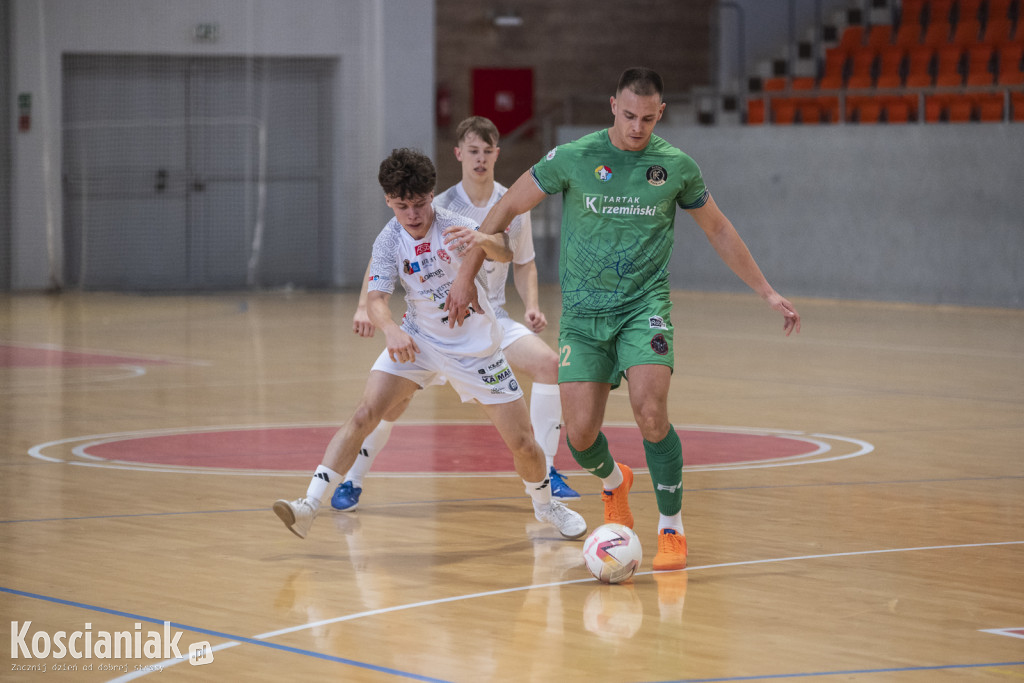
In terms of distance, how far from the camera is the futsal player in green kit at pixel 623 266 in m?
6.22

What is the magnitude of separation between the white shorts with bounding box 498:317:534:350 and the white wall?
16096mm

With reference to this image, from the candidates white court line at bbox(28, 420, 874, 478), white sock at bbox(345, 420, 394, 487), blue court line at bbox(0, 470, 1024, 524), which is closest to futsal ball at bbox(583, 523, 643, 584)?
blue court line at bbox(0, 470, 1024, 524)

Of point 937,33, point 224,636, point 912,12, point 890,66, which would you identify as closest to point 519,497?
point 224,636

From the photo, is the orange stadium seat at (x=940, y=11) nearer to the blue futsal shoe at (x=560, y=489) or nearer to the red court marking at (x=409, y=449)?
the red court marking at (x=409, y=449)

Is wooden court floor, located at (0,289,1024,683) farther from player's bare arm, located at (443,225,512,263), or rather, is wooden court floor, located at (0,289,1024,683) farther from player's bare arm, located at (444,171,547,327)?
player's bare arm, located at (443,225,512,263)

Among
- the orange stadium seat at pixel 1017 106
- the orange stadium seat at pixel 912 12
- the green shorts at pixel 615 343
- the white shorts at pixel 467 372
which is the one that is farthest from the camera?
the orange stadium seat at pixel 912 12

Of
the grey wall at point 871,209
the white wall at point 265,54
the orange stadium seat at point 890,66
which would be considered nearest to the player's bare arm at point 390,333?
the grey wall at point 871,209

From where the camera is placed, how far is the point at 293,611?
5.53 m

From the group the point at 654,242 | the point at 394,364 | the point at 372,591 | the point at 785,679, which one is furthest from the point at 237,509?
the point at 785,679

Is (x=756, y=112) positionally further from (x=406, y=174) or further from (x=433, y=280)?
(x=406, y=174)

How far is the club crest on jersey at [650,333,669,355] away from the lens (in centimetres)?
618

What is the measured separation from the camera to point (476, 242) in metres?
6.21

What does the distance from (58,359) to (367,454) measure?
754cm

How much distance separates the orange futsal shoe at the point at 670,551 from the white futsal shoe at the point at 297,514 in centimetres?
148
